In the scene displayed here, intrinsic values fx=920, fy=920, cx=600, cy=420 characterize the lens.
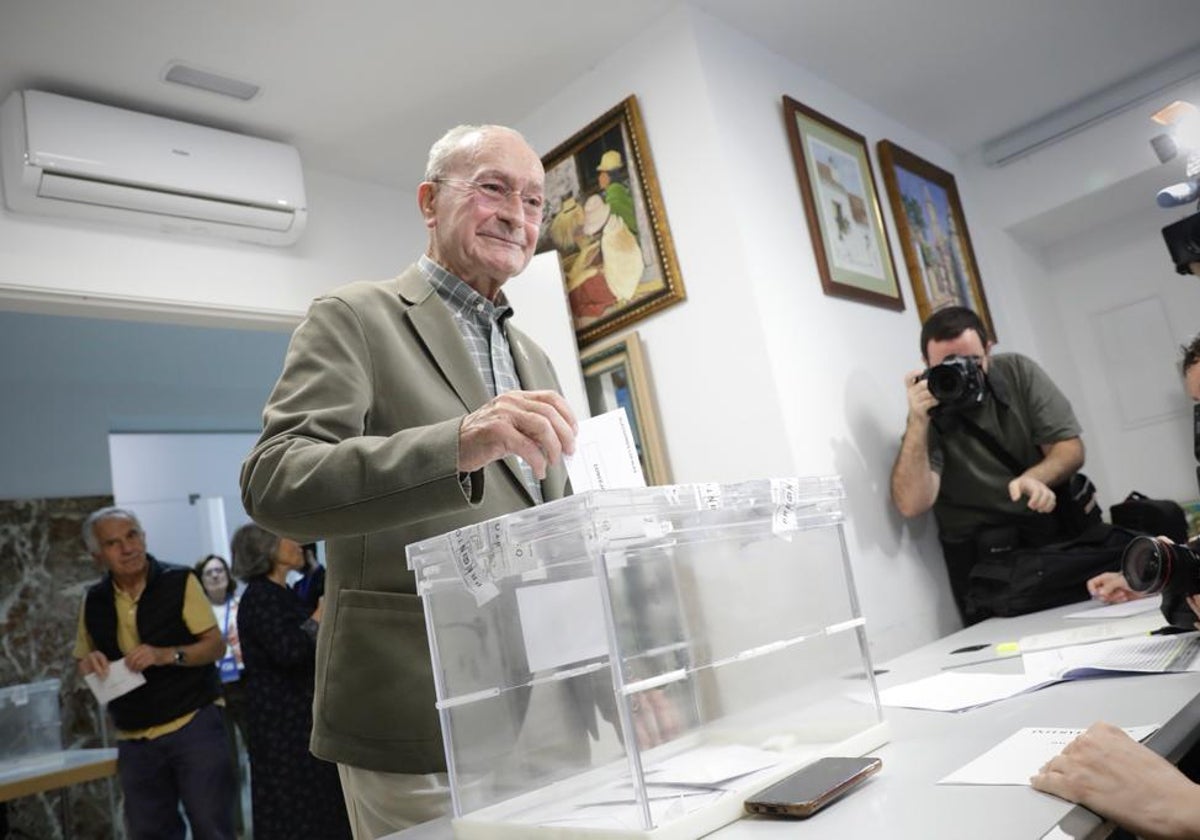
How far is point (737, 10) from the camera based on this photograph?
2754 millimetres

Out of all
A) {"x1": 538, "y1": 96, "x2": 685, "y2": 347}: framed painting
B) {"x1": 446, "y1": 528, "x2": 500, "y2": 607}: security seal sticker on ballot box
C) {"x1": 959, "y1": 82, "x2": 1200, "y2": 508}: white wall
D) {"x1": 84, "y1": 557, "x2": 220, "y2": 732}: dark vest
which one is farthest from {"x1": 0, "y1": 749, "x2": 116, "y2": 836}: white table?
{"x1": 959, "y1": 82, "x2": 1200, "y2": 508}: white wall

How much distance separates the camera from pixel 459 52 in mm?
2717

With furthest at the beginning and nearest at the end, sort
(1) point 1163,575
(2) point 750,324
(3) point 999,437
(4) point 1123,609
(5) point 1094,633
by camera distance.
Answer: (3) point 999,437, (2) point 750,324, (4) point 1123,609, (5) point 1094,633, (1) point 1163,575

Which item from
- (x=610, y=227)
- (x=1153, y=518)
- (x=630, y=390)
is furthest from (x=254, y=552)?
(x=1153, y=518)

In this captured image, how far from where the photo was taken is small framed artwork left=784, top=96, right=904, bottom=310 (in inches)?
114

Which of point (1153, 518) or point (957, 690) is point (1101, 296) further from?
point (957, 690)

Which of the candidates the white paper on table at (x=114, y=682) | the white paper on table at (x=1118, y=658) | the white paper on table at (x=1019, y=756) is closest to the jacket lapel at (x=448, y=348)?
the white paper on table at (x=1019, y=756)

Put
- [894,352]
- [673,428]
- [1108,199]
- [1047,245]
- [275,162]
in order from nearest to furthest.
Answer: [673,428]
[275,162]
[894,352]
[1108,199]
[1047,245]

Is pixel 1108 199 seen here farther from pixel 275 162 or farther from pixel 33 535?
pixel 33 535

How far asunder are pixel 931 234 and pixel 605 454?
304 cm

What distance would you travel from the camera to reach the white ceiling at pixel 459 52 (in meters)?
2.41

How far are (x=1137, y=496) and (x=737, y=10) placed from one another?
1.90 metres

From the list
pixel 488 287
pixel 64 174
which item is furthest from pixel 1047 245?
→ pixel 64 174

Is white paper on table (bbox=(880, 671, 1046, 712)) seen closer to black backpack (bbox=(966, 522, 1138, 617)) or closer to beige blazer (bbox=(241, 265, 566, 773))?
beige blazer (bbox=(241, 265, 566, 773))
